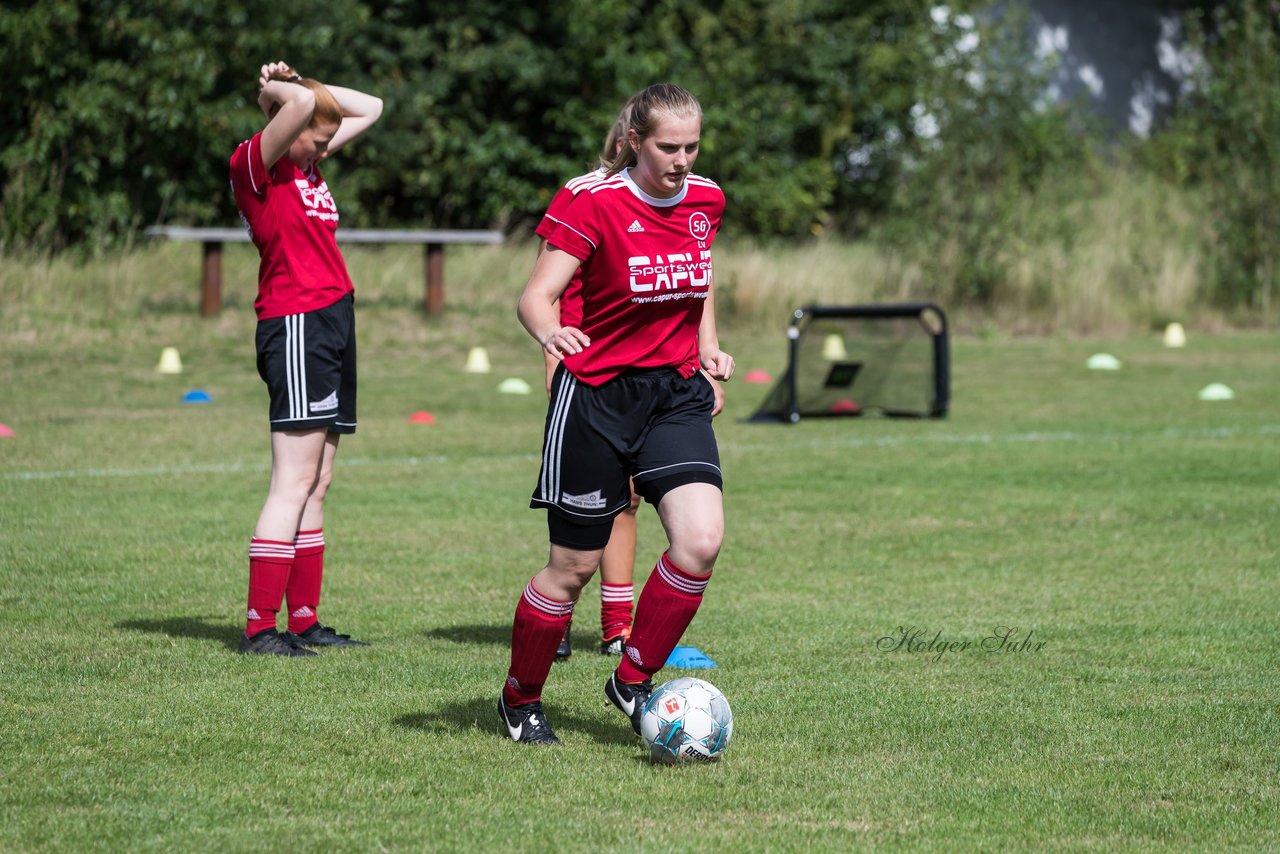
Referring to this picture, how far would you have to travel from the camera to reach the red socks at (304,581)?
632 centimetres

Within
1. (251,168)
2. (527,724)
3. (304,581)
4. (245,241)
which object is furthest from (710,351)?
(245,241)

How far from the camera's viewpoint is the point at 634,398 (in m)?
4.75

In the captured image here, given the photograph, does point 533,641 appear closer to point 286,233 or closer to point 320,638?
point 320,638

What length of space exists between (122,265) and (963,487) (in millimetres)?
12502

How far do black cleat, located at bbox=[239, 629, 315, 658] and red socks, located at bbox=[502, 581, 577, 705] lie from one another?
4.74ft

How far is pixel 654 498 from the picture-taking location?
478cm

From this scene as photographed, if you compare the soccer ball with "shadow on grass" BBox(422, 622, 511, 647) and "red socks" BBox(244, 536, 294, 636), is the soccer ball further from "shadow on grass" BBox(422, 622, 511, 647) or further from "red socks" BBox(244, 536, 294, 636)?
"red socks" BBox(244, 536, 294, 636)

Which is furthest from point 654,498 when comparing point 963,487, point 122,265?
point 122,265

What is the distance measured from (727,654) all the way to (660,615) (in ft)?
4.41

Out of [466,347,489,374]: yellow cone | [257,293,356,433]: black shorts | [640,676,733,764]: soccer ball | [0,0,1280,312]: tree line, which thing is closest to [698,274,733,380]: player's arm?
[640,676,733,764]: soccer ball

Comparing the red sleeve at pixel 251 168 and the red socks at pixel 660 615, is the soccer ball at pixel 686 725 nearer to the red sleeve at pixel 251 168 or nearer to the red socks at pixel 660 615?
the red socks at pixel 660 615

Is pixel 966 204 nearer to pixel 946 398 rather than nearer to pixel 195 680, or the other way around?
pixel 946 398

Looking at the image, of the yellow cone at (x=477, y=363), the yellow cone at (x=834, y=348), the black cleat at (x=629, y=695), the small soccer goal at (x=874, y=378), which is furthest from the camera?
the yellow cone at (x=477, y=363)

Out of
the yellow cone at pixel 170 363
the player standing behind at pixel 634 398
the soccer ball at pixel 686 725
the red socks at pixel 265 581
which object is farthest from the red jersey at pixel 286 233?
the yellow cone at pixel 170 363
